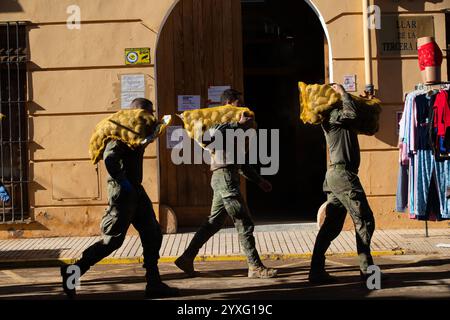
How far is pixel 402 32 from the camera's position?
10.9 meters

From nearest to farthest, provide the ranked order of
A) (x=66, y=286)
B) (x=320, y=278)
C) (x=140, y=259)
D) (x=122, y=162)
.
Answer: (x=66, y=286) < (x=122, y=162) < (x=320, y=278) < (x=140, y=259)

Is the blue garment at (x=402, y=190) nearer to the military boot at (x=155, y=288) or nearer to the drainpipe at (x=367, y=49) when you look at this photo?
the drainpipe at (x=367, y=49)

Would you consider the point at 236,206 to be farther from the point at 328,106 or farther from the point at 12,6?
the point at 12,6

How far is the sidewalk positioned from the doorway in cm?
212

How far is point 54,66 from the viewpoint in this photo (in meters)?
10.9

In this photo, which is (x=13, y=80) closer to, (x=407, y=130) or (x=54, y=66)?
(x=54, y=66)

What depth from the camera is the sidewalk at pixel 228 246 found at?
9359mm

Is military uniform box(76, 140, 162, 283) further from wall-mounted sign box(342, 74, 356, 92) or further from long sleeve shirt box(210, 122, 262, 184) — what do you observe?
wall-mounted sign box(342, 74, 356, 92)

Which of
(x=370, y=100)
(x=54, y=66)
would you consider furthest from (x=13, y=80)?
(x=370, y=100)

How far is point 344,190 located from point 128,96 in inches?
176

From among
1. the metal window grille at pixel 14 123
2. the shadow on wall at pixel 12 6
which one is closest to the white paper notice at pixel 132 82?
the metal window grille at pixel 14 123

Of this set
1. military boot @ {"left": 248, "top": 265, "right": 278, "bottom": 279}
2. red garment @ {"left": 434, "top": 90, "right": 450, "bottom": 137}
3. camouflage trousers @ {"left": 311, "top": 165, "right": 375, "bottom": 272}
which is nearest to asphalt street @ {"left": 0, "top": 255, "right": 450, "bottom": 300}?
military boot @ {"left": 248, "top": 265, "right": 278, "bottom": 279}

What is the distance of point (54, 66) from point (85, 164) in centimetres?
148

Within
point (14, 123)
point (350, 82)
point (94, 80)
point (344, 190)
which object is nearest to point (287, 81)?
point (350, 82)
